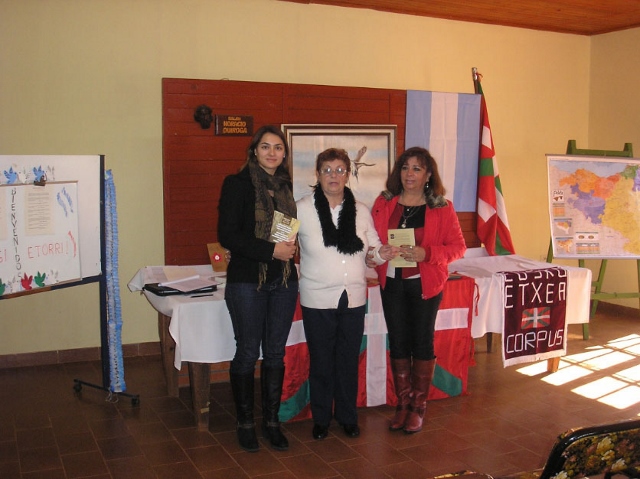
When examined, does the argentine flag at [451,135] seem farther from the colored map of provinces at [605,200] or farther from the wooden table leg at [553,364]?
the wooden table leg at [553,364]

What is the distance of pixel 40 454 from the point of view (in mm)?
3283

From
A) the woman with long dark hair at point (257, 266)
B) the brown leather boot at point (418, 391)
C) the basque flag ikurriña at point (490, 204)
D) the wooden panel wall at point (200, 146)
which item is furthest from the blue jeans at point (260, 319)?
the basque flag ikurriña at point (490, 204)

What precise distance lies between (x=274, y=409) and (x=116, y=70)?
2709mm

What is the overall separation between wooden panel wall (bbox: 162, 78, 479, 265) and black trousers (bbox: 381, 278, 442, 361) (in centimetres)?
183

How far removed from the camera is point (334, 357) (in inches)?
136

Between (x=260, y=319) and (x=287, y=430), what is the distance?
2.51ft

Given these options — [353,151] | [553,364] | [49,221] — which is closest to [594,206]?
[553,364]

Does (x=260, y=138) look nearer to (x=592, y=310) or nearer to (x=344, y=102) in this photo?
(x=344, y=102)

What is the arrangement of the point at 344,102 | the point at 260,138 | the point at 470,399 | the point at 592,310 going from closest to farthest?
1. the point at 260,138
2. the point at 470,399
3. the point at 344,102
4. the point at 592,310

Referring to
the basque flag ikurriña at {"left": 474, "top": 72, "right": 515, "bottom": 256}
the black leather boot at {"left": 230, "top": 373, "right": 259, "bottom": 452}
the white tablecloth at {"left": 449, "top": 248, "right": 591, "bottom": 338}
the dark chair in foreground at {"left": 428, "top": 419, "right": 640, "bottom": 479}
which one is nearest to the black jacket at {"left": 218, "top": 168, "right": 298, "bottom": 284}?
the black leather boot at {"left": 230, "top": 373, "right": 259, "bottom": 452}

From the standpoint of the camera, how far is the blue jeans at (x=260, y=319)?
318 cm

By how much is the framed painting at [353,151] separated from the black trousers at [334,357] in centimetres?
183

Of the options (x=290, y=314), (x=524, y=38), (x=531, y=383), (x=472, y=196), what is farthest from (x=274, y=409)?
(x=524, y=38)

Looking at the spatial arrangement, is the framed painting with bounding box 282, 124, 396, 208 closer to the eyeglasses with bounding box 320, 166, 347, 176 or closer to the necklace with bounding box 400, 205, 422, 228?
the necklace with bounding box 400, 205, 422, 228
